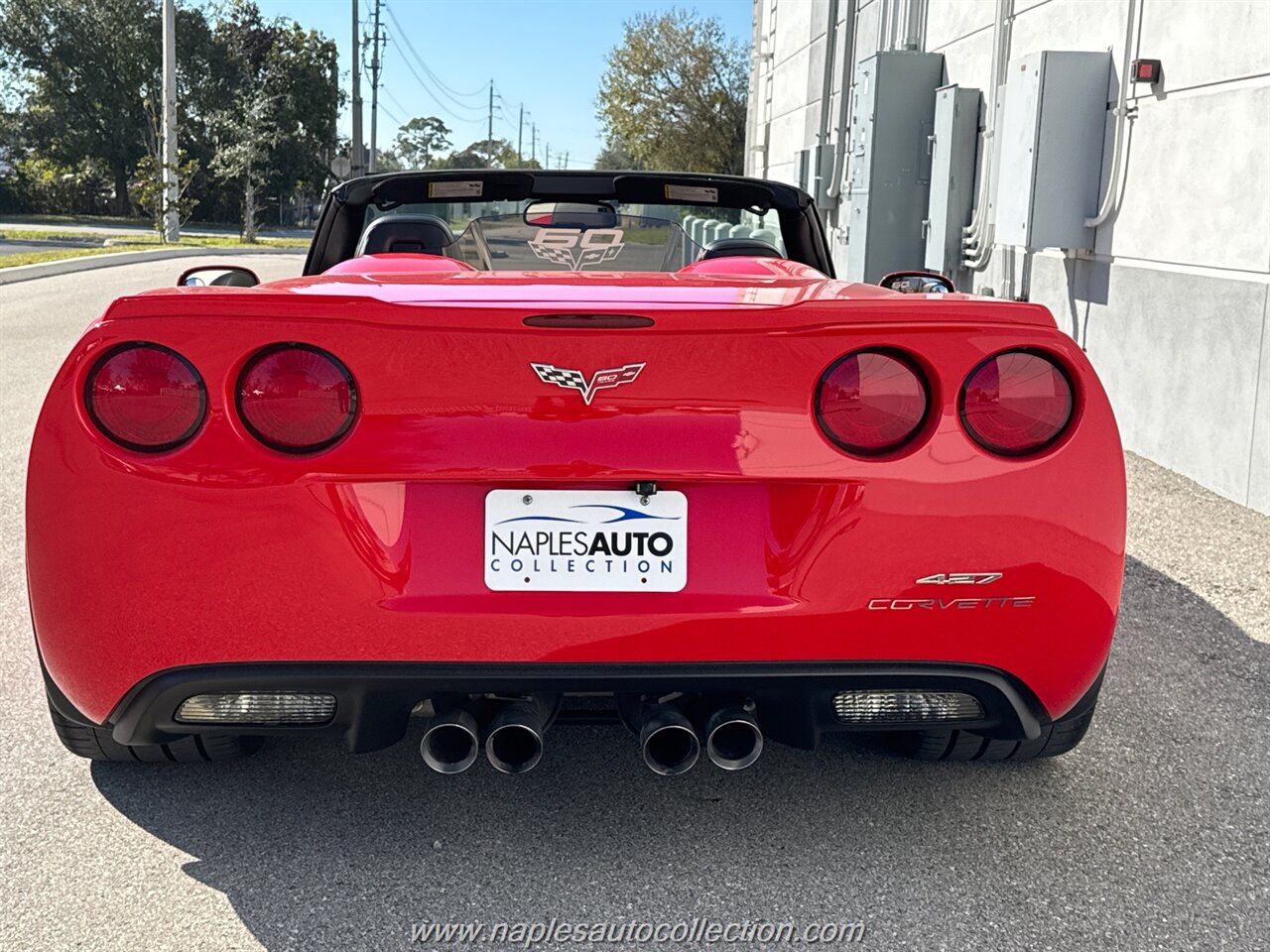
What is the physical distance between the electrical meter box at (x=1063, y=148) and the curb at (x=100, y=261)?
15747mm

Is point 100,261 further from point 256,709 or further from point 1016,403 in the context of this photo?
point 1016,403

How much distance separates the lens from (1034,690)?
2572 mm

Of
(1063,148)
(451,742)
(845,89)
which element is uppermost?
(845,89)

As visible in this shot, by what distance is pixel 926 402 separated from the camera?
2459 mm

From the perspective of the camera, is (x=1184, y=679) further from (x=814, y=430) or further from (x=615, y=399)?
(x=615, y=399)

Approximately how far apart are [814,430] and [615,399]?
1.15 feet

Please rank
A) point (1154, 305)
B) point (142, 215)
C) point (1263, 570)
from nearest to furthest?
point (1263, 570)
point (1154, 305)
point (142, 215)

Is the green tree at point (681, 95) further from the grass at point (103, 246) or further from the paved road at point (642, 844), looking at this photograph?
the paved road at point (642, 844)

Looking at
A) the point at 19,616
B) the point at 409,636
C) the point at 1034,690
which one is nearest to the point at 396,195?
the point at 19,616

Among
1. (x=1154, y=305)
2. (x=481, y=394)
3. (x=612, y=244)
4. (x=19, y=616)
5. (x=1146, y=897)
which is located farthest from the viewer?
(x=1154, y=305)

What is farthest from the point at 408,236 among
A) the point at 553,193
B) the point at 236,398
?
the point at 236,398

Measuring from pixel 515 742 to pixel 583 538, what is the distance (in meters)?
0.42

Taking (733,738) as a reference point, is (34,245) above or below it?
above

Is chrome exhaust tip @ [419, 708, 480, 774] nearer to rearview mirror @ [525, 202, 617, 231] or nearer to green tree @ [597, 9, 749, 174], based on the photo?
rearview mirror @ [525, 202, 617, 231]
